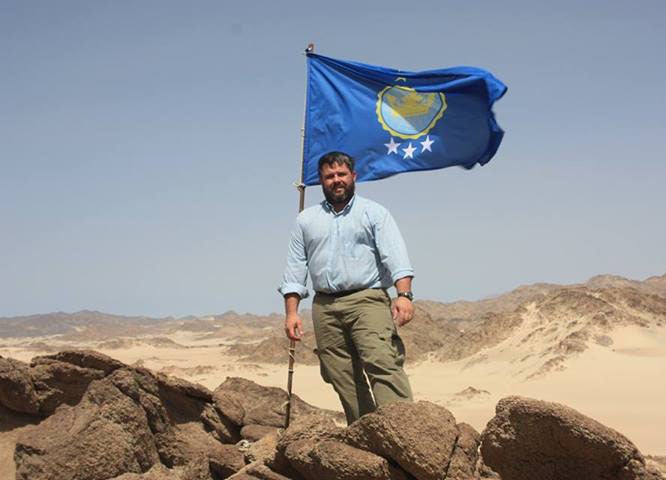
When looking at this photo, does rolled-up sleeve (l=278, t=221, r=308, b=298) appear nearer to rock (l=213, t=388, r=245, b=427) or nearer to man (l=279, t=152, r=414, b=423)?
man (l=279, t=152, r=414, b=423)

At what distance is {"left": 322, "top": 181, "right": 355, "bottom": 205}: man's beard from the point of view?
15.6 feet

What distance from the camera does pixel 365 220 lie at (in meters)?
4.66

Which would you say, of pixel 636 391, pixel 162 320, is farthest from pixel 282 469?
pixel 162 320

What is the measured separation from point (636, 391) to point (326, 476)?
1148cm

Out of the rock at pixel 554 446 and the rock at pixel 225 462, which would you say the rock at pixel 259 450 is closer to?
the rock at pixel 225 462

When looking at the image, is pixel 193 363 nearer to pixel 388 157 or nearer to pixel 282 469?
pixel 388 157

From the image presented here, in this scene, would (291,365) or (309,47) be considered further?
(309,47)

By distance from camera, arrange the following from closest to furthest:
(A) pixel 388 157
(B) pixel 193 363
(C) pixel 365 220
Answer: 1. (C) pixel 365 220
2. (A) pixel 388 157
3. (B) pixel 193 363

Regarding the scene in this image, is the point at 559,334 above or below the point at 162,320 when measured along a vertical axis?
above

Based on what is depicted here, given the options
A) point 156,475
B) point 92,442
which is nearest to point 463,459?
point 156,475

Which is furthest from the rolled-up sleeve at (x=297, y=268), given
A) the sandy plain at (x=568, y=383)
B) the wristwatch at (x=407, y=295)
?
the sandy plain at (x=568, y=383)

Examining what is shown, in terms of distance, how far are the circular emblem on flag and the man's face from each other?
2307mm

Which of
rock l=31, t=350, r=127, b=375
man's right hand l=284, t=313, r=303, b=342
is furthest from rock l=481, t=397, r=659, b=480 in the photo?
rock l=31, t=350, r=127, b=375

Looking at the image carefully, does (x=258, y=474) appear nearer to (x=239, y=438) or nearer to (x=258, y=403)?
(x=239, y=438)
